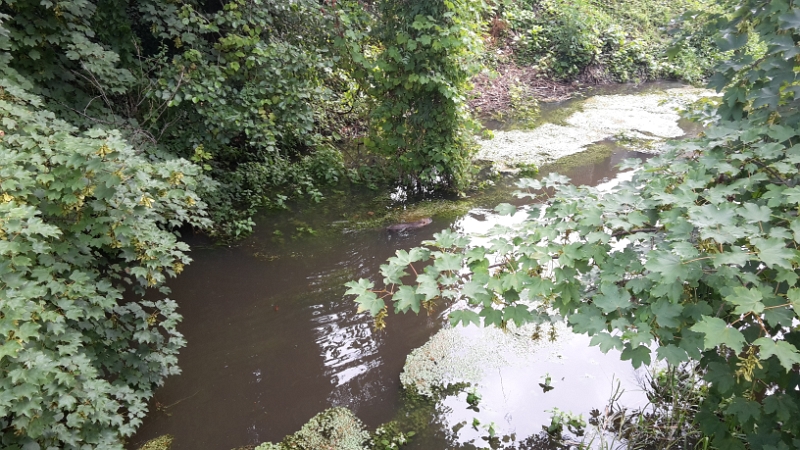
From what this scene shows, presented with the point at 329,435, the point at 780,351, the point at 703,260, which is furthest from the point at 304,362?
the point at 780,351

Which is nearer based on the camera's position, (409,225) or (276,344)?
(276,344)

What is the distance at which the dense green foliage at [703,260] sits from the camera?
1605 mm

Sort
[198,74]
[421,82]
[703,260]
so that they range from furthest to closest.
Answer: [421,82], [198,74], [703,260]

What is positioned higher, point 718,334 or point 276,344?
point 718,334

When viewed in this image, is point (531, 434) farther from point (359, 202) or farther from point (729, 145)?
point (359, 202)

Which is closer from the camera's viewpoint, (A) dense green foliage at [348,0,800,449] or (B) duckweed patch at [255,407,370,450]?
(A) dense green foliage at [348,0,800,449]

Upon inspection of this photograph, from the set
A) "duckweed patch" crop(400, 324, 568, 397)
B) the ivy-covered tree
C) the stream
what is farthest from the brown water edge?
the ivy-covered tree

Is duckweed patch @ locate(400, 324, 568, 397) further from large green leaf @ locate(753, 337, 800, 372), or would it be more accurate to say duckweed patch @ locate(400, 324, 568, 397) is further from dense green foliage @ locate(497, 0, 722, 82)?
dense green foliage @ locate(497, 0, 722, 82)

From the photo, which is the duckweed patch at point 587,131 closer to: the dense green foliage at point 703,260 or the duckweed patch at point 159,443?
the dense green foliage at point 703,260

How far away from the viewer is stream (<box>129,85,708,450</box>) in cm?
311

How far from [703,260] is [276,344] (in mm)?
2995

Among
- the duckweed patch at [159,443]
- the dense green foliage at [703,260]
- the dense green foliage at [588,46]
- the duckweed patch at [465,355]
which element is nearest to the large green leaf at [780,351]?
the dense green foliage at [703,260]

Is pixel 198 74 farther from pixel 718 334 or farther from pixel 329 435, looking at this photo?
pixel 718 334

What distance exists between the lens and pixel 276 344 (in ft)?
12.3
